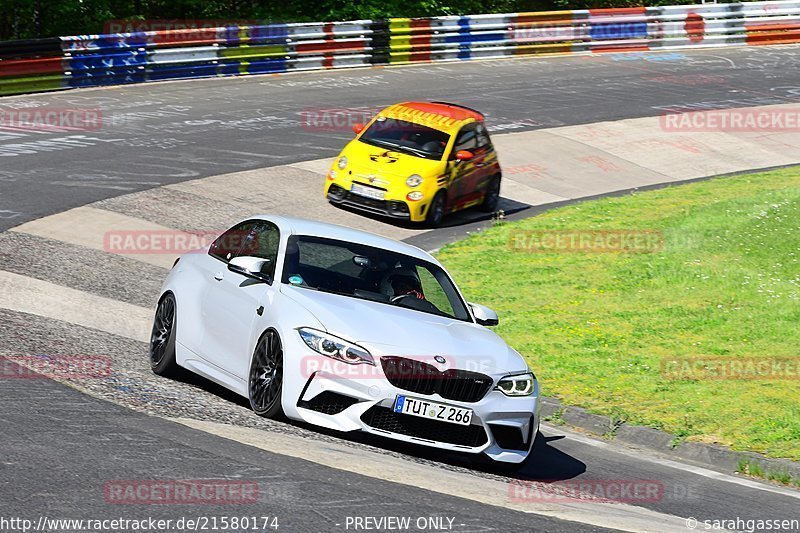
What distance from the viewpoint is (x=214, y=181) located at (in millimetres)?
19859

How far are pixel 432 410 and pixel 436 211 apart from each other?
450 inches

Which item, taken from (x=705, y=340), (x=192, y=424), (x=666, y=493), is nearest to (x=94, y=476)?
(x=192, y=424)

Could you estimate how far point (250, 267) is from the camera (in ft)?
30.7

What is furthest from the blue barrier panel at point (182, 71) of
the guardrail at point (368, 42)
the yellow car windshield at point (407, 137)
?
the yellow car windshield at point (407, 137)

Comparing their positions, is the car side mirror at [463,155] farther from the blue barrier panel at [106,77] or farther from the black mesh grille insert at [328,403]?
the black mesh grille insert at [328,403]

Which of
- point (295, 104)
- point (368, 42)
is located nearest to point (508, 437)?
point (295, 104)

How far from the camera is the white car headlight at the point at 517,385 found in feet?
28.8

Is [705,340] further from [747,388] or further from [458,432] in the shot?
[458,432]

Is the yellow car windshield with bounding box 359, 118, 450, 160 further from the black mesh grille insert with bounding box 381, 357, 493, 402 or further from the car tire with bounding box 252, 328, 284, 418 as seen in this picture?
the black mesh grille insert with bounding box 381, 357, 493, 402

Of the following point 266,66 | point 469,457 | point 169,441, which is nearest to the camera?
point 169,441

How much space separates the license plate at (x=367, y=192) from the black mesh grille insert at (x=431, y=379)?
10881mm

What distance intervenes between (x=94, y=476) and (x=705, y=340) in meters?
8.35

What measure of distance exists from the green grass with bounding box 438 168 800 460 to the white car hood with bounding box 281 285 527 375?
2.41m

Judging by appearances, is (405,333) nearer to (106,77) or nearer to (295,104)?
(295,104)
